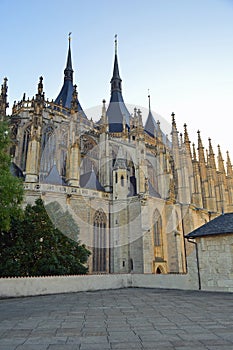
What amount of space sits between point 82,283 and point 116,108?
3270 centimetres

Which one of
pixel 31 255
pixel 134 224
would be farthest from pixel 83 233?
pixel 31 255

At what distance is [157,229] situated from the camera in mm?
23766

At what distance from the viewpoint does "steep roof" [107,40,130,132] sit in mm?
37347

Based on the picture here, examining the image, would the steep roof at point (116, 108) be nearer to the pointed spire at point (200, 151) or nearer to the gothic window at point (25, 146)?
the pointed spire at point (200, 151)

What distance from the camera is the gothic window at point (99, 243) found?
20.7 m

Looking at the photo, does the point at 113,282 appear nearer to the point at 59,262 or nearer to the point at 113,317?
the point at 59,262

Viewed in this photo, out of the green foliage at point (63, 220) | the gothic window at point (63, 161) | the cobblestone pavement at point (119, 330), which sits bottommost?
the cobblestone pavement at point (119, 330)

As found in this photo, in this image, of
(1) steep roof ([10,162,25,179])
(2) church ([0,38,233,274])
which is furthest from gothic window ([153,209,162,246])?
(1) steep roof ([10,162,25,179])

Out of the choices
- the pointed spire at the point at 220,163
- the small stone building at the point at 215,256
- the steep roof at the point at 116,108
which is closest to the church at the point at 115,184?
the pointed spire at the point at 220,163

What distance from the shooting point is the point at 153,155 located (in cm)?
3162

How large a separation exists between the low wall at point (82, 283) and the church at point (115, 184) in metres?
4.35

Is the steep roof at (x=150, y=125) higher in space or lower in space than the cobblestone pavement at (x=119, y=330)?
higher

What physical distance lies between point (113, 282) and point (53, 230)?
4430 millimetres

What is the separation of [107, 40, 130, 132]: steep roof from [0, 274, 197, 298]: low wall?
75.9 ft
